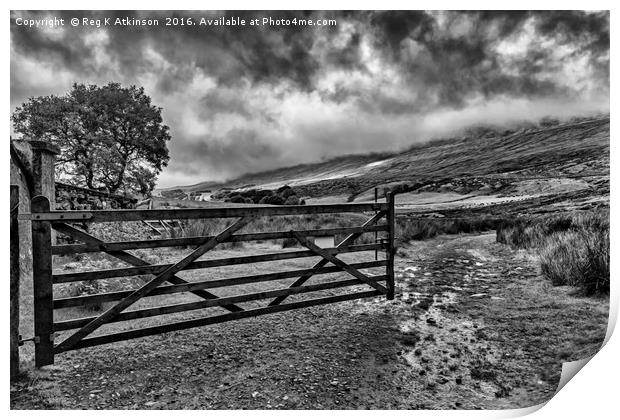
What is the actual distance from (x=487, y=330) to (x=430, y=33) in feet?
12.1

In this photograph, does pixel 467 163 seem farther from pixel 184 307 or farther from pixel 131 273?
pixel 131 273

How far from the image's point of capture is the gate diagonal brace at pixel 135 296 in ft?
9.46

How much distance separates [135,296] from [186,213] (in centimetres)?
92

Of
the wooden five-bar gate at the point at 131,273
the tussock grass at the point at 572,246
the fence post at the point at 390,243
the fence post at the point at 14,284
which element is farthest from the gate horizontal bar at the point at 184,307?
the tussock grass at the point at 572,246

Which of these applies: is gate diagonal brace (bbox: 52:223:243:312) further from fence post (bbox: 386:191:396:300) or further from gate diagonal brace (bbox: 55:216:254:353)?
fence post (bbox: 386:191:396:300)

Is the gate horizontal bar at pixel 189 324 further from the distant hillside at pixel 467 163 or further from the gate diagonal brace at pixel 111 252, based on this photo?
the distant hillside at pixel 467 163

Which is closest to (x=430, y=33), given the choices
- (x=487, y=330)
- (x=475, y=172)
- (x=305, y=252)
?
(x=475, y=172)

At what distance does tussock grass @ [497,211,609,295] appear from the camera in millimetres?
3857

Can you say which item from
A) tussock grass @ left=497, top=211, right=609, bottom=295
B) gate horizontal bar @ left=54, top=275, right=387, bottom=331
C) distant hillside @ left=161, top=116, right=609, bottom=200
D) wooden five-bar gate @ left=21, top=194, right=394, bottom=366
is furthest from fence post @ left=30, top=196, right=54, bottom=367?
tussock grass @ left=497, top=211, right=609, bottom=295

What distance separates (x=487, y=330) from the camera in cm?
358

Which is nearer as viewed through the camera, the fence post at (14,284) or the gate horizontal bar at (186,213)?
the fence post at (14,284)

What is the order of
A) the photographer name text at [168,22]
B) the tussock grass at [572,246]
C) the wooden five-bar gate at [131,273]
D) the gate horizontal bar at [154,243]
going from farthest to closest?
the tussock grass at [572,246] < the photographer name text at [168,22] < the gate horizontal bar at [154,243] < the wooden five-bar gate at [131,273]

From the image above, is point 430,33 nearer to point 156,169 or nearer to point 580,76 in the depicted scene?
point 580,76

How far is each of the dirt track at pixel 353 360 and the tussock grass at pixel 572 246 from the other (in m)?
0.26
